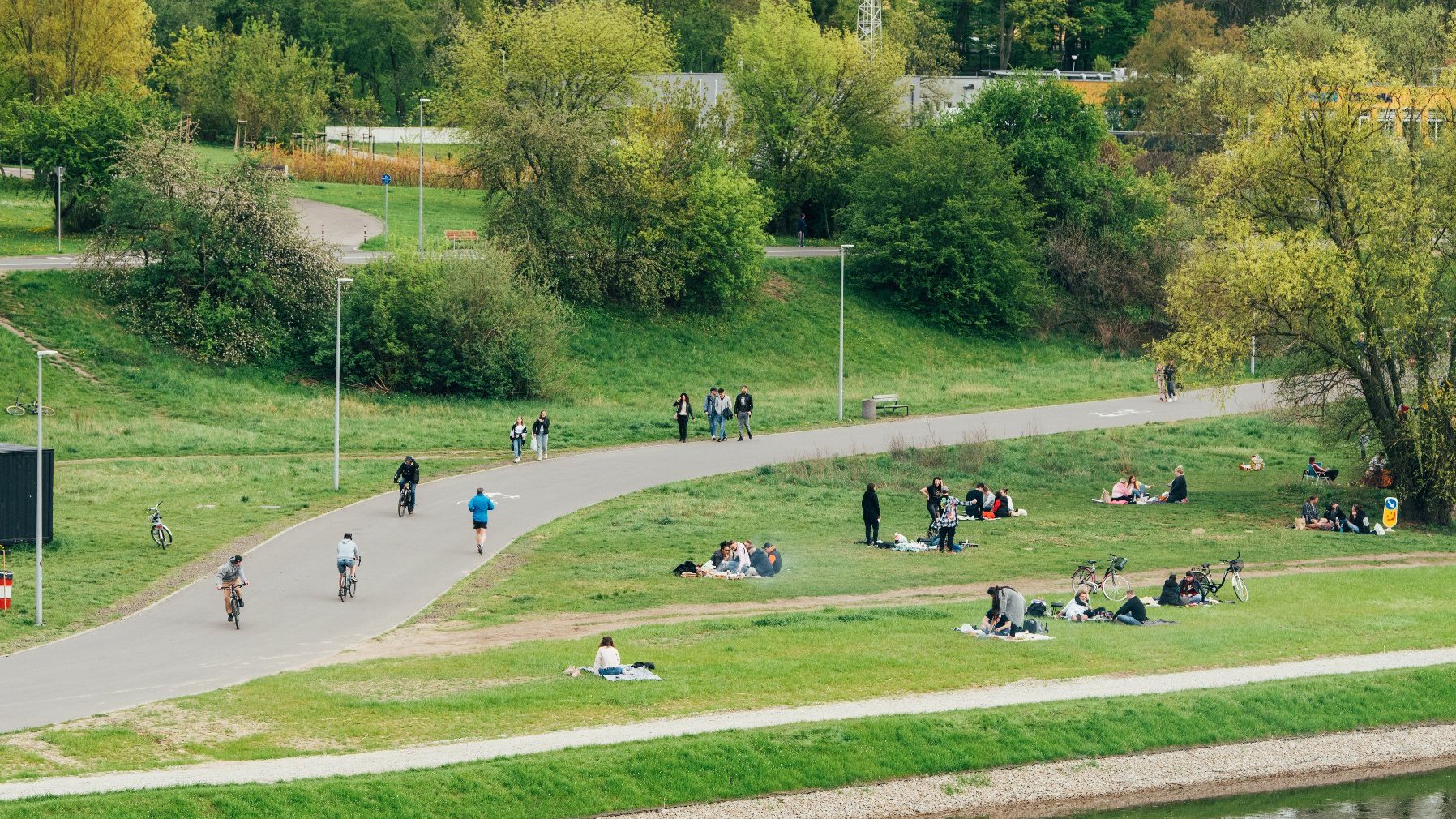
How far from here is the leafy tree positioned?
64.1 m

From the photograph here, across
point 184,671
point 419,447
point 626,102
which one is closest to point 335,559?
point 184,671

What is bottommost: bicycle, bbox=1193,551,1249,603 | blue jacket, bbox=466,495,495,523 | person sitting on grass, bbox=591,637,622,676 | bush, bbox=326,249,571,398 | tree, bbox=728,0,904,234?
person sitting on grass, bbox=591,637,622,676

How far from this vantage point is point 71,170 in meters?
71.9

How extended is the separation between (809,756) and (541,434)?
84.7ft

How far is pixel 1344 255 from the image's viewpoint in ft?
148

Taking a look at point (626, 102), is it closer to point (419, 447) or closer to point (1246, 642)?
point (419, 447)

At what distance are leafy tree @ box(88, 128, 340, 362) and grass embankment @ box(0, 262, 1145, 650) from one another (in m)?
1.36

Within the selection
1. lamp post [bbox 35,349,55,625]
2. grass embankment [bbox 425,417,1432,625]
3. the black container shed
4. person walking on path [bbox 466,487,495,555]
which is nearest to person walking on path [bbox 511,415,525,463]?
grass embankment [bbox 425,417,1432,625]

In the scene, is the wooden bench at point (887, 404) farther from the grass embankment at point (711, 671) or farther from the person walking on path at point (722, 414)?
the grass embankment at point (711, 671)

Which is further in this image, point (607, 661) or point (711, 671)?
point (711, 671)

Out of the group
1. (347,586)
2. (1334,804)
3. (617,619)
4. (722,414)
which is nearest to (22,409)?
(722,414)

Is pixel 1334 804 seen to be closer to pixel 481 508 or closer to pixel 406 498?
pixel 481 508

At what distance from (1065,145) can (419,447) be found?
45.7m

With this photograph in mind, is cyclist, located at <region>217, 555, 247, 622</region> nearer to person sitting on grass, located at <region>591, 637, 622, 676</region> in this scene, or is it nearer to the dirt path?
the dirt path
